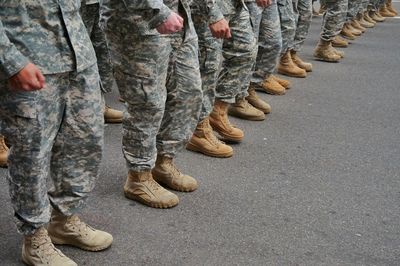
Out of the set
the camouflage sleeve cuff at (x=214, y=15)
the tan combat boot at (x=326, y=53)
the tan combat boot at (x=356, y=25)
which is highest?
the camouflage sleeve cuff at (x=214, y=15)

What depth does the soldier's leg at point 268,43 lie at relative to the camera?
427cm

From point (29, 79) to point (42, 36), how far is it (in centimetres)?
21

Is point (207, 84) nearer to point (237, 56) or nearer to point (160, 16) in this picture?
point (237, 56)

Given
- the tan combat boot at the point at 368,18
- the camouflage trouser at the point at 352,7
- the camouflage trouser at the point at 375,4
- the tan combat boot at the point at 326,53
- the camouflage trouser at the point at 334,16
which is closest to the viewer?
the camouflage trouser at the point at 334,16

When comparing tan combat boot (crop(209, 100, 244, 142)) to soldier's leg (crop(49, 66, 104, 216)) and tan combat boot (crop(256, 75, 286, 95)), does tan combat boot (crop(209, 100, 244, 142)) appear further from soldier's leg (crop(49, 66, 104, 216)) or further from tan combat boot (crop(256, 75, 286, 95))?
soldier's leg (crop(49, 66, 104, 216))

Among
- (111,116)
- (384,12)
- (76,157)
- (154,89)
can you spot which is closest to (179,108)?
(154,89)

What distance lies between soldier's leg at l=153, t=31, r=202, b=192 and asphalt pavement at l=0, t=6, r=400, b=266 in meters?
0.13

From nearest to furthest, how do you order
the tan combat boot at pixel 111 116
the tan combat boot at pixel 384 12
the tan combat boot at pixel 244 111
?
the tan combat boot at pixel 111 116
the tan combat boot at pixel 244 111
the tan combat boot at pixel 384 12

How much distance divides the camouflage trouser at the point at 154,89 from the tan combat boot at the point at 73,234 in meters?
0.48

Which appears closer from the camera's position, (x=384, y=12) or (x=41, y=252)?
(x=41, y=252)

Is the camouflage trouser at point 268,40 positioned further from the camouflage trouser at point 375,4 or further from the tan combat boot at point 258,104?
the camouflage trouser at point 375,4

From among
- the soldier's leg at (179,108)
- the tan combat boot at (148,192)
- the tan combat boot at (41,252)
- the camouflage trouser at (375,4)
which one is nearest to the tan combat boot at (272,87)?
the soldier's leg at (179,108)

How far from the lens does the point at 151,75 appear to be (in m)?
2.50

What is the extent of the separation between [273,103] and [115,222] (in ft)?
8.78
